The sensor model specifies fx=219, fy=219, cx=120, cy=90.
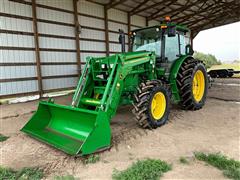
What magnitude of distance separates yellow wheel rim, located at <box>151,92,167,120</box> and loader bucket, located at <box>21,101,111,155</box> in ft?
4.59

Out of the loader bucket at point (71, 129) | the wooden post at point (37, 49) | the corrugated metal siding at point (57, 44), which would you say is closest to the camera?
the loader bucket at point (71, 129)

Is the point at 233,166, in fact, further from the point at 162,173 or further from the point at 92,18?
the point at 92,18

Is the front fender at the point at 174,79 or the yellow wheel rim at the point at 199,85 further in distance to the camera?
the yellow wheel rim at the point at 199,85

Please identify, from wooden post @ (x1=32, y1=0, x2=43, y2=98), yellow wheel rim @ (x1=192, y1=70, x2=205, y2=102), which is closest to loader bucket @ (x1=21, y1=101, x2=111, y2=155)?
yellow wheel rim @ (x1=192, y1=70, x2=205, y2=102)

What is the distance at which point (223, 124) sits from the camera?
14.4 feet

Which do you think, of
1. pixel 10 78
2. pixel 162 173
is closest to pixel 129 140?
pixel 162 173

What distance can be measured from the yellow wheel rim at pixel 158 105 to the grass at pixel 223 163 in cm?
134

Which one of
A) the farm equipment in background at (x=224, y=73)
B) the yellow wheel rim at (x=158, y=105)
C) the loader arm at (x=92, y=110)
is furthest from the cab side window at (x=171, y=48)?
the farm equipment in background at (x=224, y=73)

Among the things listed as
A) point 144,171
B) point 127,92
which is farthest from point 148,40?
point 144,171

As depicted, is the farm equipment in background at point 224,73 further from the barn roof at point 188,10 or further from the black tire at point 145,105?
the black tire at point 145,105

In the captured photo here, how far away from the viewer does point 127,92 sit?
4.35 m

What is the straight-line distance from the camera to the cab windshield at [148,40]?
16.7 ft

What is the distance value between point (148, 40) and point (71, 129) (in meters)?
2.98

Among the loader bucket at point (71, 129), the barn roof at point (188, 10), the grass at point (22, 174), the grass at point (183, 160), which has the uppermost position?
the barn roof at point (188, 10)
